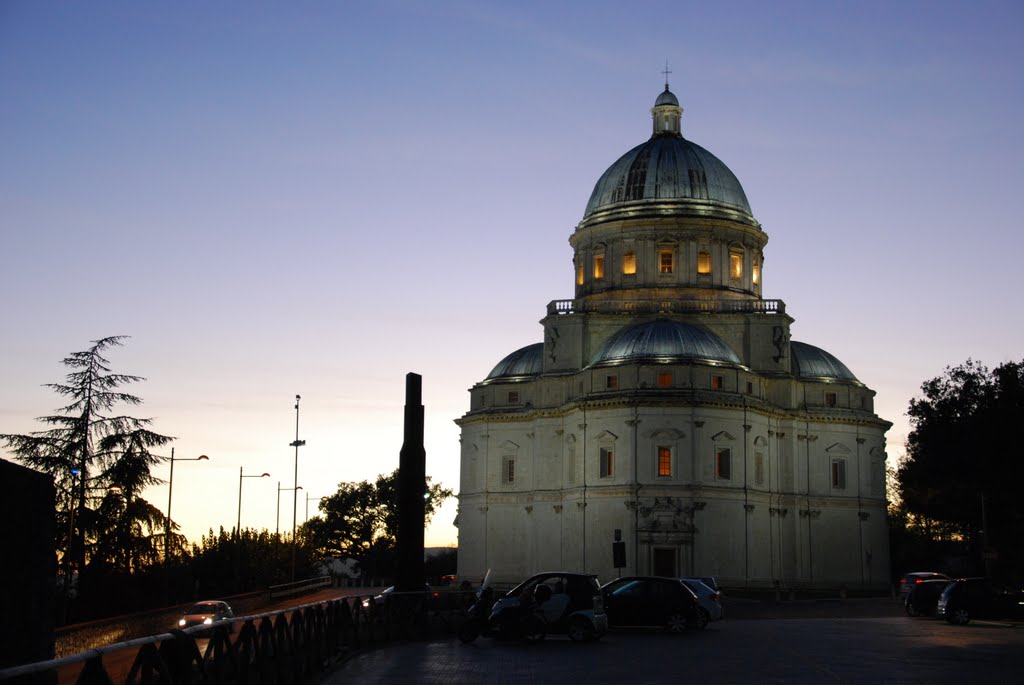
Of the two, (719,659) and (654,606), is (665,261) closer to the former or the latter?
(654,606)

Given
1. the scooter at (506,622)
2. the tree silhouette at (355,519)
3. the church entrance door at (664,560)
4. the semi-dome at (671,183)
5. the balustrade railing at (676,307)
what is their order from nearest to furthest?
1. the scooter at (506,622)
2. the church entrance door at (664,560)
3. the balustrade railing at (676,307)
4. the semi-dome at (671,183)
5. the tree silhouette at (355,519)

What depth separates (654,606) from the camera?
122 ft

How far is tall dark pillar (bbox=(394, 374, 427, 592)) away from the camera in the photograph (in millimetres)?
37094

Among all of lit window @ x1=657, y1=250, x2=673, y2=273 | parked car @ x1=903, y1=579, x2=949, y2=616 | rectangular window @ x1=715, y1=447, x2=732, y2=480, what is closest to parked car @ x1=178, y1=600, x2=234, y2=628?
parked car @ x1=903, y1=579, x2=949, y2=616

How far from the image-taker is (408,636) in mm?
34188

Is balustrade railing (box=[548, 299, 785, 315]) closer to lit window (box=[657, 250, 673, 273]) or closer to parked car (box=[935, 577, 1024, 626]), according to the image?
lit window (box=[657, 250, 673, 273])

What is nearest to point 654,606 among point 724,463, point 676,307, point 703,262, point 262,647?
point 262,647

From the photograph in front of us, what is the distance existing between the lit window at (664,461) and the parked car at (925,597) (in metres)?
27.6

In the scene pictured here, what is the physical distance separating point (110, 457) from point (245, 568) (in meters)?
19.7

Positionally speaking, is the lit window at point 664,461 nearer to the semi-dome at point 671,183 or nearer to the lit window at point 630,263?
the lit window at point 630,263

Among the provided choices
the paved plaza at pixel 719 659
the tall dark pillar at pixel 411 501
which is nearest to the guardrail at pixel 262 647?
the paved plaza at pixel 719 659

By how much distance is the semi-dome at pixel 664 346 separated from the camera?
7638 cm

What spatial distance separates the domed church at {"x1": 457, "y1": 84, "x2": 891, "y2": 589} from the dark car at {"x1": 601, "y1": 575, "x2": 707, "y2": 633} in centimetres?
3683

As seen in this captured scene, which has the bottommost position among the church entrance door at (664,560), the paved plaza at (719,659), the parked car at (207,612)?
the paved plaza at (719,659)
